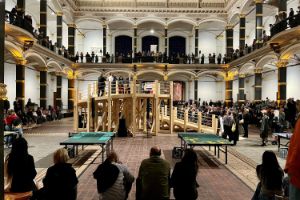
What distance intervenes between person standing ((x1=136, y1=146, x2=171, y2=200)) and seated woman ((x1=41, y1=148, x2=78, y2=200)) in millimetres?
1118

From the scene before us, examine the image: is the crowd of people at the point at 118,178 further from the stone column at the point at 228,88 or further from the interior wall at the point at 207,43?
the interior wall at the point at 207,43

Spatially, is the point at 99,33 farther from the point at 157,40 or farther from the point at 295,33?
the point at 295,33

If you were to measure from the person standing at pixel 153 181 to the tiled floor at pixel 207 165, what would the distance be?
1698 millimetres

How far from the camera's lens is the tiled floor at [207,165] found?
7223mm

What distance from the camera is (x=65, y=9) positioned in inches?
1209

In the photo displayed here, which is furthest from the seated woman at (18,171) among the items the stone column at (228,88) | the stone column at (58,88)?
the stone column at (228,88)

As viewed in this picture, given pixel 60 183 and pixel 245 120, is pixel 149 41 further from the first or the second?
pixel 60 183

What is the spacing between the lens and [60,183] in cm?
472

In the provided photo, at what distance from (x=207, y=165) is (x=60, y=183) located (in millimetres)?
6271

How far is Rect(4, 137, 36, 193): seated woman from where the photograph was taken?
5.00 m

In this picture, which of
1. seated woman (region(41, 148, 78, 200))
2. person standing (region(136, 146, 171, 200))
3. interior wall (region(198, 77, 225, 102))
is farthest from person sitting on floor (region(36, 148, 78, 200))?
interior wall (region(198, 77, 225, 102))


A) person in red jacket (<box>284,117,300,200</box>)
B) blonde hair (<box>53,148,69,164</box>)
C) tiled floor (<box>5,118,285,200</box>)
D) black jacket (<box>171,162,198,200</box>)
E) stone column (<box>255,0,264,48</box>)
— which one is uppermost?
stone column (<box>255,0,264,48</box>)

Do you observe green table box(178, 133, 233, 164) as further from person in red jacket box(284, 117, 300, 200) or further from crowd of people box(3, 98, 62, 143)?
person in red jacket box(284, 117, 300, 200)

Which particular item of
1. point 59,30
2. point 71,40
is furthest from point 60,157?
point 71,40
